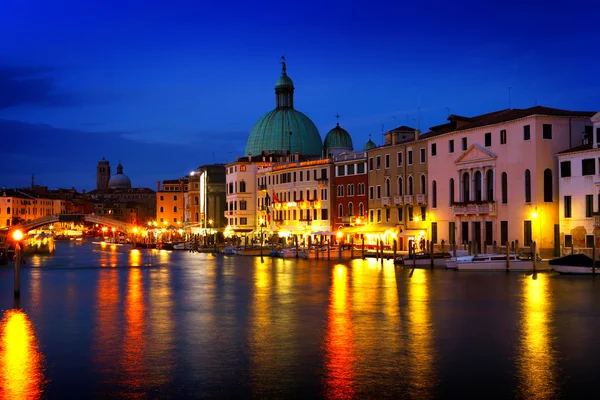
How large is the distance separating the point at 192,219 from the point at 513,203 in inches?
3008

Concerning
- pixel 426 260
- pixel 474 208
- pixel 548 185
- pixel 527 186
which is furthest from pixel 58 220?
pixel 548 185

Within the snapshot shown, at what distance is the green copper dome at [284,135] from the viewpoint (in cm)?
10025

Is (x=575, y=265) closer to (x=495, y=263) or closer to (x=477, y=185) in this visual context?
(x=495, y=263)

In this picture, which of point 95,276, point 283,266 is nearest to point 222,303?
point 95,276

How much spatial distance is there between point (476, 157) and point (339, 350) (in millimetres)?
39389

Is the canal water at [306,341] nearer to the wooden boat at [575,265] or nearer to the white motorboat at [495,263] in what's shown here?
the wooden boat at [575,265]

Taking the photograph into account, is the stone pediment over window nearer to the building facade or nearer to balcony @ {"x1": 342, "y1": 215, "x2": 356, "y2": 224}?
the building facade

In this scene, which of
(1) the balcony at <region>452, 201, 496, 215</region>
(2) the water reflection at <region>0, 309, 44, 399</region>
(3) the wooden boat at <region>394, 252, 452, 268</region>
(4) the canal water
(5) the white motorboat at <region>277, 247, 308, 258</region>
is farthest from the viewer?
(5) the white motorboat at <region>277, 247, 308, 258</region>

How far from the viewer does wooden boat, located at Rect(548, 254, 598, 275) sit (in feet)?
135

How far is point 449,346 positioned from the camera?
1955 cm

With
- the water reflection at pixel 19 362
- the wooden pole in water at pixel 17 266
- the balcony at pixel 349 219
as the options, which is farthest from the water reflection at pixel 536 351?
the balcony at pixel 349 219

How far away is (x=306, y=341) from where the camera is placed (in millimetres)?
20391

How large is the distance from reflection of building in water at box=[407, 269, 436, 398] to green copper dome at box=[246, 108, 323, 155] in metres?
67.0

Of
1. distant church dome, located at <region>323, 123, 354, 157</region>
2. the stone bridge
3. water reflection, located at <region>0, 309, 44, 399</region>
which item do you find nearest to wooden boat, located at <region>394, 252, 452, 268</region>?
water reflection, located at <region>0, 309, 44, 399</region>
